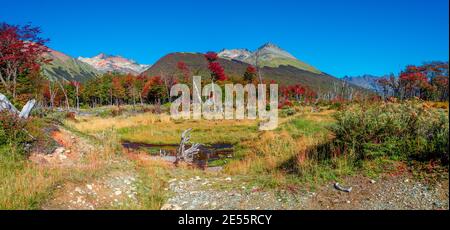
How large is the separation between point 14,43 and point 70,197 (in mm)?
16830

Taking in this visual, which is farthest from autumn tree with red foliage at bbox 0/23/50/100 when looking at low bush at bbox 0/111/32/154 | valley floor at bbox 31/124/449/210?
valley floor at bbox 31/124/449/210

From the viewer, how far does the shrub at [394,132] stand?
712cm

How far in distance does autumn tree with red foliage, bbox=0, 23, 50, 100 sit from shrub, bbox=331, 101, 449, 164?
59.8ft

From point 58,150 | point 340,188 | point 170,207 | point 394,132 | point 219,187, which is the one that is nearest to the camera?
point 340,188

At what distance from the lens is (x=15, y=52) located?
2050 cm

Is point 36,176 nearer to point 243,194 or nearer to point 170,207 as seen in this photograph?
point 170,207

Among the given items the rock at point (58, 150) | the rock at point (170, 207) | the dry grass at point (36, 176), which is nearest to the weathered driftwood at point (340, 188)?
the rock at point (170, 207)

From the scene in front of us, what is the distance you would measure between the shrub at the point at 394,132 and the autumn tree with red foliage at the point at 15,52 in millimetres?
18231

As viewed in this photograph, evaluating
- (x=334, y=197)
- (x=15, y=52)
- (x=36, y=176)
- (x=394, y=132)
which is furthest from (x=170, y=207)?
(x=15, y=52)

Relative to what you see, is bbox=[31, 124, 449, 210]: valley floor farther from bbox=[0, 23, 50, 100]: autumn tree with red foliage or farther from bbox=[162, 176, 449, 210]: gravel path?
bbox=[0, 23, 50, 100]: autumn tree with red foliage

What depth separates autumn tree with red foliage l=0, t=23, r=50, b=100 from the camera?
66.0 feet

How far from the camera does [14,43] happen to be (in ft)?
66.1

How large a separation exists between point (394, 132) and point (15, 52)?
20.6 meters
